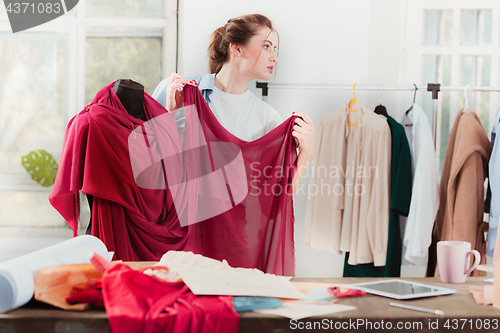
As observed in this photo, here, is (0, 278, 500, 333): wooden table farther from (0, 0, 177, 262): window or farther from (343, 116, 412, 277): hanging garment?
(0, 0, 177, 262): window

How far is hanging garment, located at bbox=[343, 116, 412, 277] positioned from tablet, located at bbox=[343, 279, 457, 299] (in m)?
1.19

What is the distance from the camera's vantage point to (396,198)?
79.7 inches

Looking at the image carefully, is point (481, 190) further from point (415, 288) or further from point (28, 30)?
point (28, 30)

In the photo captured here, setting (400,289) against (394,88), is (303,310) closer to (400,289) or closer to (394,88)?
(400,289)

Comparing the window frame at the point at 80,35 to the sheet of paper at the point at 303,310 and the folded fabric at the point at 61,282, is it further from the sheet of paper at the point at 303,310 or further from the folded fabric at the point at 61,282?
the sheet of paper at the point at 303,310

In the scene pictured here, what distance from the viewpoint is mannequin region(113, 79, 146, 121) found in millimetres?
1547

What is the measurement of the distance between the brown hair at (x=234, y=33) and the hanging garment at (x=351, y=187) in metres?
0.58

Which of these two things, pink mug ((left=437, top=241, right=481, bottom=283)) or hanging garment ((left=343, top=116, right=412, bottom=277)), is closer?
pink mug ((left=437, top=241, right=481, bottom=283))

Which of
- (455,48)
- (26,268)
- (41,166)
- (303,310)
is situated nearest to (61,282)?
(26,268)

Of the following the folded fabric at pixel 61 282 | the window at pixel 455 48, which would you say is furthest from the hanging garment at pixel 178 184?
the window at pixel 455 48

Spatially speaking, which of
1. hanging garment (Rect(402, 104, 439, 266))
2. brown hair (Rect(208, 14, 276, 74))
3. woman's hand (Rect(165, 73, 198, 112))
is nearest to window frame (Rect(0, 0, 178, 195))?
brown hair (Rect(208, 14, 276, 74))

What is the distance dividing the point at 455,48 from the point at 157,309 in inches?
93.6

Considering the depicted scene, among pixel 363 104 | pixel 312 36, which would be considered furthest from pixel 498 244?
pixel 312 36

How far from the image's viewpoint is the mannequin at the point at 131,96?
1.55m
